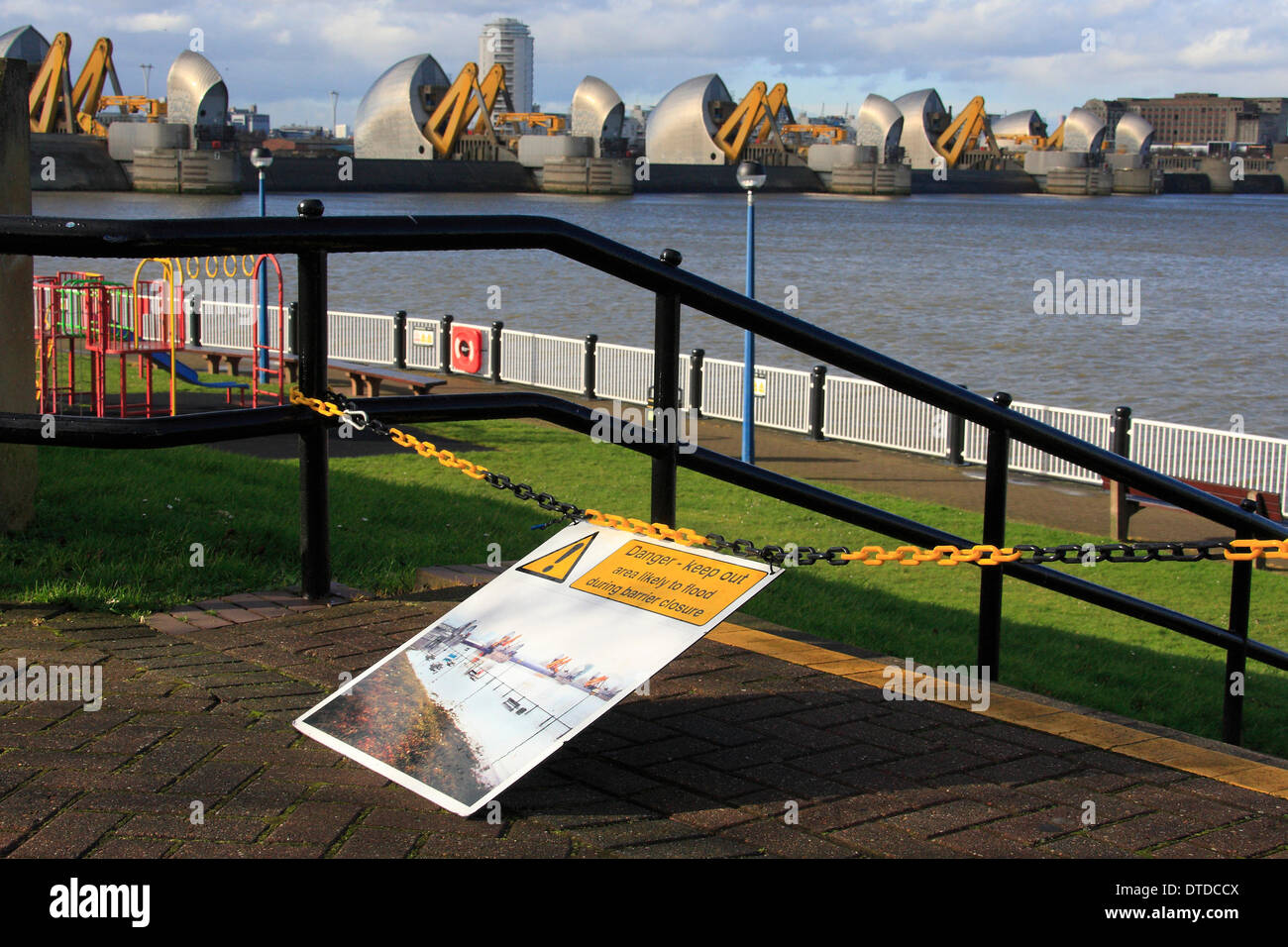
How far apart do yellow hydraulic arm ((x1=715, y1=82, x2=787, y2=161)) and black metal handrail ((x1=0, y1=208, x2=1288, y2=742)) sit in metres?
121

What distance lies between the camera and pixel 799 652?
428 centimetres

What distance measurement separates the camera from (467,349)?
76.5ft

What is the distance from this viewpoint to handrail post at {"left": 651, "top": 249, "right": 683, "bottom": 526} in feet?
12.7

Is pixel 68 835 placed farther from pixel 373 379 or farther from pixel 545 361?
pixel 545 361

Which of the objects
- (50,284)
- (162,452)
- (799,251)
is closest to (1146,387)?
(50,284)

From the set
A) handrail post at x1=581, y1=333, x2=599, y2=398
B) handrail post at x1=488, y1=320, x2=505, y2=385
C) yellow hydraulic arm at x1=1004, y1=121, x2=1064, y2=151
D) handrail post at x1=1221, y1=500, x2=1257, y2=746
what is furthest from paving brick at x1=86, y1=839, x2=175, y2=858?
yellow hydraulic arm at x1=1004, y1=121, x2=1064, y2=151

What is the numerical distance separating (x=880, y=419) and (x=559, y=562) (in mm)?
14931

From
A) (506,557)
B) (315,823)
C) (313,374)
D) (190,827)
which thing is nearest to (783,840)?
(315,823)

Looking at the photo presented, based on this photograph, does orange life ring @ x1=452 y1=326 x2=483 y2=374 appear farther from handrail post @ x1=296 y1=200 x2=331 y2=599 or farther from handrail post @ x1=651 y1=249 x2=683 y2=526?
handrail post @ x1=651 y1=249 x2=683 y2=526

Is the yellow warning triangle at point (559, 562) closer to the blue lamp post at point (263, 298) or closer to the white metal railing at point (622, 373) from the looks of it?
the blue lamp post at point (263, 298)
